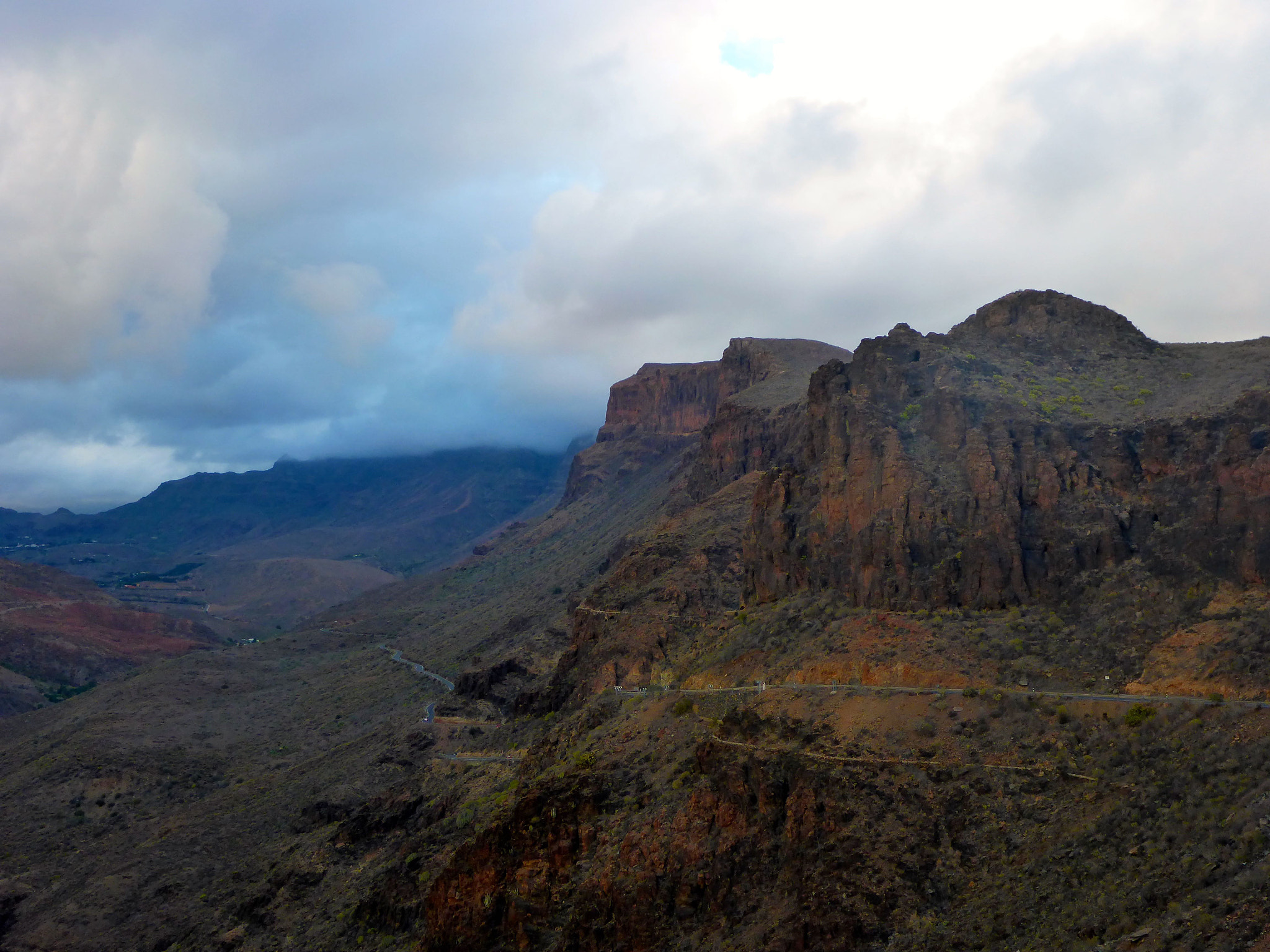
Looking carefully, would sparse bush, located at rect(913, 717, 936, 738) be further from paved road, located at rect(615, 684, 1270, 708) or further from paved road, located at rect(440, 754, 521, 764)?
paved road, located at rect(440, 754, 521, 764)

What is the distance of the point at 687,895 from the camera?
3944cm

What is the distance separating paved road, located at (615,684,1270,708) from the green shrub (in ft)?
1.90

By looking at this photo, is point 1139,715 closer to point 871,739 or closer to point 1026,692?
point 1026,692

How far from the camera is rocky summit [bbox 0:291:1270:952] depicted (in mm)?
33062

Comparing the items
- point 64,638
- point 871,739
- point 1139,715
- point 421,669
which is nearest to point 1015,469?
point 1139,715

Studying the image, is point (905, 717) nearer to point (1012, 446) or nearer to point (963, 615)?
point (963, 615)

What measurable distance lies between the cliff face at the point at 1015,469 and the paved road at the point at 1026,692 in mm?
5362

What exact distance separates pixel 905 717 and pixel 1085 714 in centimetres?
624

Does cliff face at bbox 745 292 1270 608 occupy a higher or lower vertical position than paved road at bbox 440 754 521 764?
higher

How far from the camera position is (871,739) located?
40.0 metres

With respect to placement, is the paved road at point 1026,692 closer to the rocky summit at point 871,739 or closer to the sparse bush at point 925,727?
the rocky summit at point 871,739

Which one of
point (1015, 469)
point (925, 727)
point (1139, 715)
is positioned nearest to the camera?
point (1139, 715)

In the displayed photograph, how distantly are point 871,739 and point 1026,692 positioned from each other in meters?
5.68

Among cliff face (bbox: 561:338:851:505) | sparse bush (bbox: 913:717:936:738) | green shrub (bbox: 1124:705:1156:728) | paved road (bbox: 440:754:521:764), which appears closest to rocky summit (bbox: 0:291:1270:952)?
green shrub (bbox: 1124:705:1156:728)
